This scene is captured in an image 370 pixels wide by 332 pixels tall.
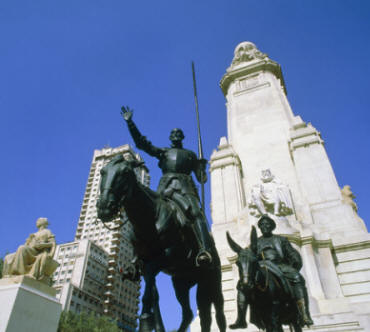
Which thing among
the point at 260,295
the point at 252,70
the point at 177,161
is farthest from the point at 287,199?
the point at 252,70

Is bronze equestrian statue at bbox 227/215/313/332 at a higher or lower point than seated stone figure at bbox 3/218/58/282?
lower

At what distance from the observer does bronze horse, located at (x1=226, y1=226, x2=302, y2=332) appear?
5.56m

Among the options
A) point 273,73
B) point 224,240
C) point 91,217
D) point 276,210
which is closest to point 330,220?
point 276,210

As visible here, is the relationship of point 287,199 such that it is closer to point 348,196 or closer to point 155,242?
point 348,196

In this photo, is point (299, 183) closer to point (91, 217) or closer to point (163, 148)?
point (163, 148)

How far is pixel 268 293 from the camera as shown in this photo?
6047 mm

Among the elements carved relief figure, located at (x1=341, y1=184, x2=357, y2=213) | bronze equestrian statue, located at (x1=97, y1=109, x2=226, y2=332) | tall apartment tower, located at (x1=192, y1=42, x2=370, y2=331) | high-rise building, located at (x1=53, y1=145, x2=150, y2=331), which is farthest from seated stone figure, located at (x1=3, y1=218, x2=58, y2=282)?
high-rise building, located at (x1=53, y1=145, x2=150, y2=331)

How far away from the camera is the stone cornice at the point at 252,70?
82.6 ft

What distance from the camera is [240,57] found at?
27.1 m

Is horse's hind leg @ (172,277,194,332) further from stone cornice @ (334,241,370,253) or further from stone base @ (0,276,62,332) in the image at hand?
stone cornice @ (334,241,370,253)

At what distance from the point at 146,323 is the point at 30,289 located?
4.72 meters

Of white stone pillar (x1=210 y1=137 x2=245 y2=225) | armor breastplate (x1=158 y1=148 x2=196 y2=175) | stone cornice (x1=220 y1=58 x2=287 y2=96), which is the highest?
stone cornice (x1=220 y1=58 x2=287 y2=96)

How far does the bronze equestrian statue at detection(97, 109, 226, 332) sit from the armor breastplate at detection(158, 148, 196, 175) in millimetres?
209

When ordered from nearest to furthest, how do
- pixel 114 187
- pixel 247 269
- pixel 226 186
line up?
pixel 114 187 < pixel 247 269 < pixel 226 186
